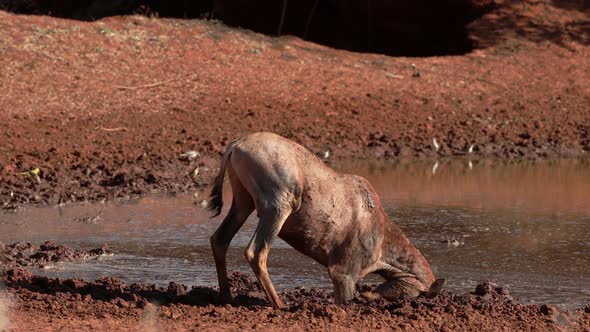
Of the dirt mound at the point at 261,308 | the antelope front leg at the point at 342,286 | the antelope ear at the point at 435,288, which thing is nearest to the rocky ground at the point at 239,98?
the dirt mound at the point at 261,308

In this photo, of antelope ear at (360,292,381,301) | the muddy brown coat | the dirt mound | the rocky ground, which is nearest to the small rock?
the rocky ground

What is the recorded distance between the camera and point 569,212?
458 inches

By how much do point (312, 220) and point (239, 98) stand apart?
8.21 m

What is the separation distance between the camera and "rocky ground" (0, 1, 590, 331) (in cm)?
1316

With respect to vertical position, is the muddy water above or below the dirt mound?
below

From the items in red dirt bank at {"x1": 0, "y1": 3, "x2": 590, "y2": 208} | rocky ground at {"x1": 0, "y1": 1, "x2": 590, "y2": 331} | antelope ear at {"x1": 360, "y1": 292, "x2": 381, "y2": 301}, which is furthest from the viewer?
red dirt bank at {"x1": 0, "y1": 3, "x2": 590, "y2": 208}

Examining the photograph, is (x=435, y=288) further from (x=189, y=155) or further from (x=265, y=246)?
(x=189, y=155)

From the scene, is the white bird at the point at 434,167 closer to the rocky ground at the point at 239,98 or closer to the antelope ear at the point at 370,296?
the rocky ground at the point at 239,98

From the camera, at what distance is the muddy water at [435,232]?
9008mm

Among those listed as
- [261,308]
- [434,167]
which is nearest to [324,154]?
[434,167]

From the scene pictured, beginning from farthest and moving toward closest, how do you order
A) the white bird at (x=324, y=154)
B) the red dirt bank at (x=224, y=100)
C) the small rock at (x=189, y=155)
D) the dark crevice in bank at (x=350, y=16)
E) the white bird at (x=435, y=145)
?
the dark crevice in bank at (x=350, y=16), the white bird at (x=435, y=145), the white bird at (x=324, y=154), the small rock at (x=189, y=155), the red dirt bank at (x=224, y=100)

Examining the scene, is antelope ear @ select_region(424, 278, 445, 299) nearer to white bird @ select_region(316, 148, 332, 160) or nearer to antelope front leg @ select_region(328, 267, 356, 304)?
antelope front leg @ select_region(328, 267, 356, 304)

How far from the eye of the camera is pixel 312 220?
785 cm

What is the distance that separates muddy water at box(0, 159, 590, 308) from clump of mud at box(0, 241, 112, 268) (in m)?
0.19
